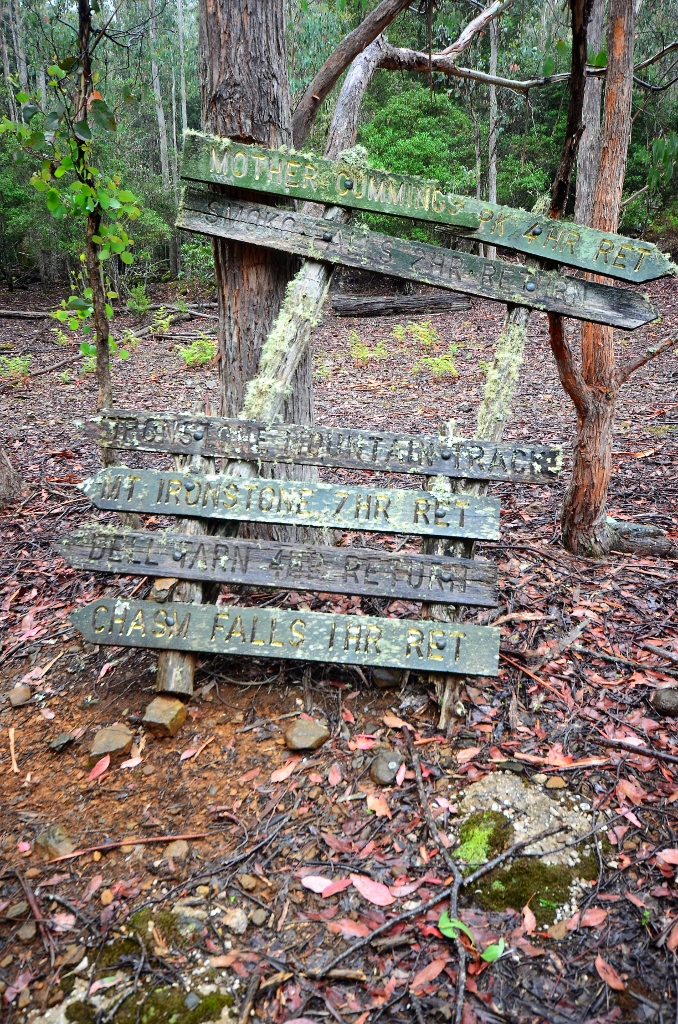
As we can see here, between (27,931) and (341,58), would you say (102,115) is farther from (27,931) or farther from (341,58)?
(27,931)

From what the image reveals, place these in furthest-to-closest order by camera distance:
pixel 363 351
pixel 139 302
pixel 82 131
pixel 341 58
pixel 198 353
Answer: pixel 139 302 → pixel 363 351 → pixel 198 353 → pixel 341 58 → pixel 82 131

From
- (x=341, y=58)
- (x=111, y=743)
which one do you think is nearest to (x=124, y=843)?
(x=111, y=743)

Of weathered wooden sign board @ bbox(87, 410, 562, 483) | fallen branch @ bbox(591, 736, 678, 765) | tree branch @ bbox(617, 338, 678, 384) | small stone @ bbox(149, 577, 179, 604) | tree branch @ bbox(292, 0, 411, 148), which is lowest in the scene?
fallen branch @ bbox(591, 736, 678, 765)

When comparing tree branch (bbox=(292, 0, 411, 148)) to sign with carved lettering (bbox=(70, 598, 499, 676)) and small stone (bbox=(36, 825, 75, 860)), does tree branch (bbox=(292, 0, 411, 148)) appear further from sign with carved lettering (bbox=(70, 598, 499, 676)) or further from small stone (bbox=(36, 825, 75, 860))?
small stone (bbox=(36, 825, 75, 860))

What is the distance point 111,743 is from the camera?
2.77 meters

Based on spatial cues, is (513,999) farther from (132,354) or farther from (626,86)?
(132,354)

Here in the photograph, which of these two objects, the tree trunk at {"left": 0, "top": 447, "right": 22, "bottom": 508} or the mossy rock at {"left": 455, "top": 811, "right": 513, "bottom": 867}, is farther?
the tree trunk at {"left": 0, "top": 447, "right": 22, "bottom": 508}

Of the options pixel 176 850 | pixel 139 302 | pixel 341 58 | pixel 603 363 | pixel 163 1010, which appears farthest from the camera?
pixel 139 302

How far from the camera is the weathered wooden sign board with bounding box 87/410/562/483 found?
283 cm

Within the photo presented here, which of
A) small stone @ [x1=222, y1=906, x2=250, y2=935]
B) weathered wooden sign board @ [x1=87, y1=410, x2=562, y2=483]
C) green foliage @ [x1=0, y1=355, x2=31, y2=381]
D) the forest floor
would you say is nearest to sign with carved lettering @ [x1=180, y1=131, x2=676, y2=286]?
weathered wooden sign board @ [x1=87, y1=410, x2=562, y2=483]

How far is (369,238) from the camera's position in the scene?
9.74 feet

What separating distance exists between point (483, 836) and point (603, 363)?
2896 millimetres

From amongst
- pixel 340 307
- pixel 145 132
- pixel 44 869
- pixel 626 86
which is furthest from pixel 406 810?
pixel 145 132

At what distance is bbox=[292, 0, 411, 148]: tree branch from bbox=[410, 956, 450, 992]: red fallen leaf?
431 cm
